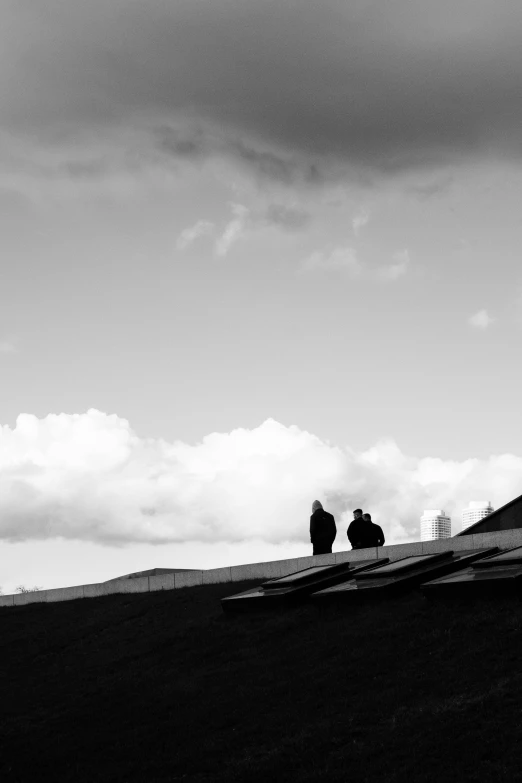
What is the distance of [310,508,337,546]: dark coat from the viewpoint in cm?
2114

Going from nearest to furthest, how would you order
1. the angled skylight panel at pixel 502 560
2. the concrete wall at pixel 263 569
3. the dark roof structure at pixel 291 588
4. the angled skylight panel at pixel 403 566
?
the angled skylight panel at pixel 502 560, the angled skylight panel at pixel 403 566, the dark roof structure at pixel 291 588, the concrete wall at pixel 263 569

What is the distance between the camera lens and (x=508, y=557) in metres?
14.9

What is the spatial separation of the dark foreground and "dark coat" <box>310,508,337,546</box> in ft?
11.2

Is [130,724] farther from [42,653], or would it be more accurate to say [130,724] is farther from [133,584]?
[133,584]

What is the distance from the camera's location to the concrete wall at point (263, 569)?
699 inches

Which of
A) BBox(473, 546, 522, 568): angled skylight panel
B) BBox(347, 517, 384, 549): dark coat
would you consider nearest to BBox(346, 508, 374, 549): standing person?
BBox(347, 517, 384, 549): dark coat

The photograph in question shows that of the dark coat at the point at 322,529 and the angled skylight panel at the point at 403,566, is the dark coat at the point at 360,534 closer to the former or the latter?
the dark coat at the point at 322,529

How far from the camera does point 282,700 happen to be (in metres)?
12.3

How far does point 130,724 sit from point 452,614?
181 inches

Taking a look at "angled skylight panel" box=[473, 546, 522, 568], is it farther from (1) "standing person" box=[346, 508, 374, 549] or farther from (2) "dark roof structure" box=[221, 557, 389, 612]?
(1) "standing person" box=[346, 508, 374, 549]

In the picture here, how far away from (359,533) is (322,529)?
0.78 meters

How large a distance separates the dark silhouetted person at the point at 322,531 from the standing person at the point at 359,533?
36cm

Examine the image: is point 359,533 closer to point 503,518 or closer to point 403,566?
point 403,566

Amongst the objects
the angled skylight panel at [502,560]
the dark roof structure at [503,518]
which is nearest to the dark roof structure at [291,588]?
the angled skylight panel at [502,560]
